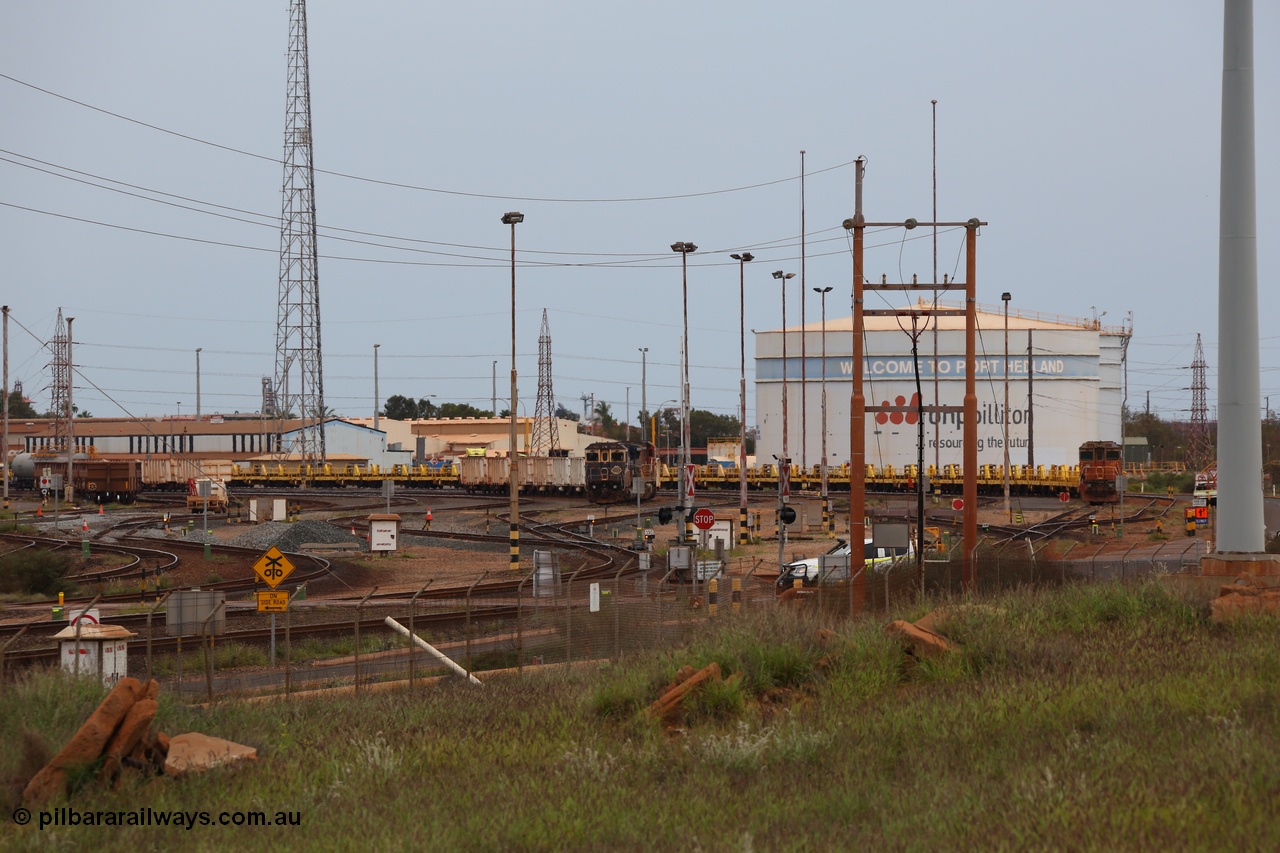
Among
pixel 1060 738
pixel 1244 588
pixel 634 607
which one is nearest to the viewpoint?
pixel 1060 738


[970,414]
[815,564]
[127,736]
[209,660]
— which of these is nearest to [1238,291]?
[970,414]

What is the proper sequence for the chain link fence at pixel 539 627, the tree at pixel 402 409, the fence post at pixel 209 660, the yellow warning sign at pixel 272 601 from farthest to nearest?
the tree at pixel 402 409, the yellow warning sign at pixel 272 601, the chain link fence at pixel 539 627, the fence post at pixel 209 660

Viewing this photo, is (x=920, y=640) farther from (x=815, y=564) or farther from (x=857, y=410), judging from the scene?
(x=815, y=564)

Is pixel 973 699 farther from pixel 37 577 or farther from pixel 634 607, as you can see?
pixel 37 577

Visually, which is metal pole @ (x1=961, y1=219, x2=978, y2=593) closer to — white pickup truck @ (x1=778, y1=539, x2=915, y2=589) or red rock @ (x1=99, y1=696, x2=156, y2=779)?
white pickup truck @ (x1=778, y1=539, x2=915, y2=589)

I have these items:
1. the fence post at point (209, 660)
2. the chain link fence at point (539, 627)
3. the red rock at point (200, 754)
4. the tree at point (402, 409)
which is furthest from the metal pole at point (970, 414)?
the tree at point (402, 409)

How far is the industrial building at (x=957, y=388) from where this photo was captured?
3551 inches

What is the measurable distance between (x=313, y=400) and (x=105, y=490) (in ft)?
45.6

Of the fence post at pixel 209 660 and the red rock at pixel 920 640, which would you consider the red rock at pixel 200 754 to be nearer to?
the fence post at pixel 209 660

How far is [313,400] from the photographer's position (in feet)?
230

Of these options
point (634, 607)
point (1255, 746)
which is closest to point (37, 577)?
point (634, 607)

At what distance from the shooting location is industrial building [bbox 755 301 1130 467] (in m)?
90.2

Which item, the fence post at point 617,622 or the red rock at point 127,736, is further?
the fence post at point 617,622

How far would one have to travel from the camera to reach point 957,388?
9175cm
